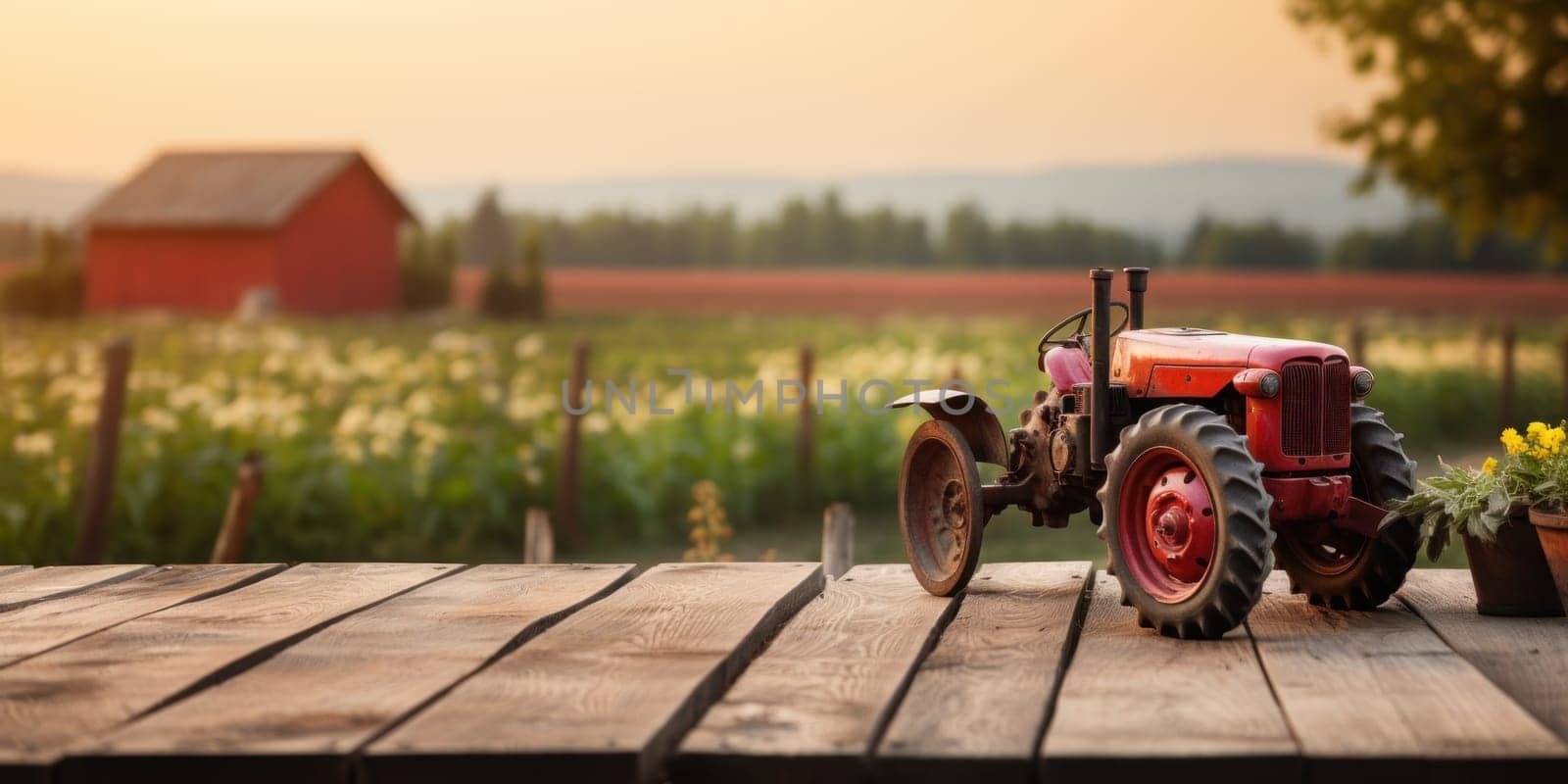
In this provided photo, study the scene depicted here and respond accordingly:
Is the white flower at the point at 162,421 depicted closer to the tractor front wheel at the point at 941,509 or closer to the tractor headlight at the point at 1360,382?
the tractor front wheel at the point at 941,509

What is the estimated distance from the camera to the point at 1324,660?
9.00 feet

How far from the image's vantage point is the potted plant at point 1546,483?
3258 millimetres

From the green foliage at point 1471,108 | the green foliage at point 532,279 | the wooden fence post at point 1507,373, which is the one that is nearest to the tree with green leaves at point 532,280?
the green foliage at point 532,279

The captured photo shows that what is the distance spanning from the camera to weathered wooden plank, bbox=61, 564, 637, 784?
2135 mm

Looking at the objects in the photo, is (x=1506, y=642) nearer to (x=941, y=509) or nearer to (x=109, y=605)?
(x=941, y=509)

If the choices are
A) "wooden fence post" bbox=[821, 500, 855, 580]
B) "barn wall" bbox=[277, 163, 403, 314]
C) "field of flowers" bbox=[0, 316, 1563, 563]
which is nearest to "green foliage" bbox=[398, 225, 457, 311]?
"barn wall" bbox=[277, 163, 403, 314]

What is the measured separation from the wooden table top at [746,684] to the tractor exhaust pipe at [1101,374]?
35cm

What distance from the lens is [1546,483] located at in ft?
11.0

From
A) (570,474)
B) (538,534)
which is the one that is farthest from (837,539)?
(570,474)

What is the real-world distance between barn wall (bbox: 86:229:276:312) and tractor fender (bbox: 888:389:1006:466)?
29.3 m

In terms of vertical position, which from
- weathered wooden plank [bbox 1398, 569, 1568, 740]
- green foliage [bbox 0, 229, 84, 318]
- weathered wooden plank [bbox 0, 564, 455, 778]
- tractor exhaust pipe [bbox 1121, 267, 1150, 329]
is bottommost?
weathered wooden plank [bbox 1398, 569, 1568, 740]

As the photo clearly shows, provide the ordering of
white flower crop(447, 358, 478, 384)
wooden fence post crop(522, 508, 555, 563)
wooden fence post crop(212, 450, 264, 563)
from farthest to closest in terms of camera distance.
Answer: white flower crop(447, 358, 478, 384) < wooden fence post crop(212, 450, 264, 563) < wooden fence post crop(522, 508, 555, 563)

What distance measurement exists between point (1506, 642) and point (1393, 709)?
792mm

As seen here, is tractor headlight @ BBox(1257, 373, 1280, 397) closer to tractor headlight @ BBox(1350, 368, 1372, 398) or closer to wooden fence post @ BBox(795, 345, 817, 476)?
tractor headlight @ BBox(1350, 368, 1372, 398)
